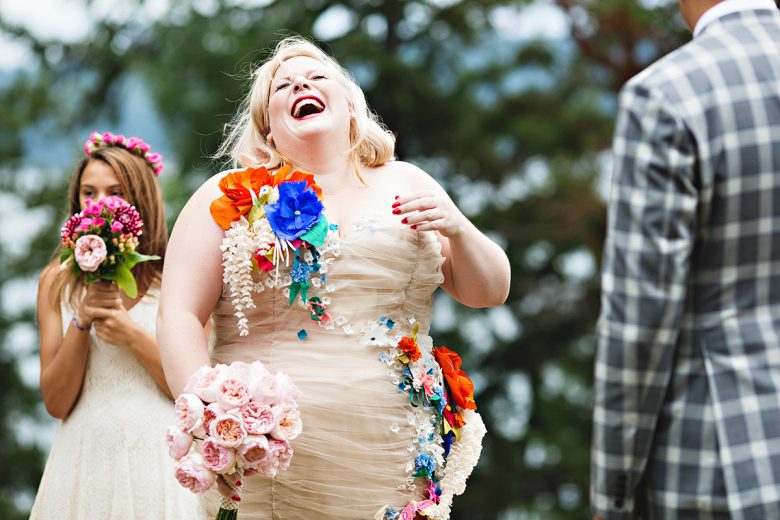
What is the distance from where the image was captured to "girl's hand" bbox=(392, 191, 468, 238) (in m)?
3.26

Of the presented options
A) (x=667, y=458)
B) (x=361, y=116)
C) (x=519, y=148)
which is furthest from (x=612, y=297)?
(x=519, y=148)

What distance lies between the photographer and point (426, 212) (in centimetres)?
326

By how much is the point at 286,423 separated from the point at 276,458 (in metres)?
0.10

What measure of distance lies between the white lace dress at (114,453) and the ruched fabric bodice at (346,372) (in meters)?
0.91

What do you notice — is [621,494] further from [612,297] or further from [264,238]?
[264,238]

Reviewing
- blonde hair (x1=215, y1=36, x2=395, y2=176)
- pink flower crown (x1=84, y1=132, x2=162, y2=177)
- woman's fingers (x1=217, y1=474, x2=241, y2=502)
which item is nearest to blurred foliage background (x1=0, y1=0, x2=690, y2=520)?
pink flower crown (x1=84, y1=132, x2=162, y2=177)

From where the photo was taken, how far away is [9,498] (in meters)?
11.9

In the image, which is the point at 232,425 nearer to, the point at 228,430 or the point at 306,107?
the point at 228,430

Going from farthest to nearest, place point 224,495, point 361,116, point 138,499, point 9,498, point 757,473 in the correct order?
1. point 9,498
2. point 138,499
3. point 361,116
4. point 224,495
5. point 757,473

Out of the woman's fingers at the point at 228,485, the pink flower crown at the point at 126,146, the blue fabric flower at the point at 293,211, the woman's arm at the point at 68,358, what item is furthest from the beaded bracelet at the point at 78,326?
the woman's fingers at the point at 228,485

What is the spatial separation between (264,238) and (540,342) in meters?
9.48

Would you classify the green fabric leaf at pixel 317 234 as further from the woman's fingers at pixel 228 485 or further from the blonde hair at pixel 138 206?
the blonde hair at pixel 138 206

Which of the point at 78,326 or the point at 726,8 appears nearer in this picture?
the point at 726,8

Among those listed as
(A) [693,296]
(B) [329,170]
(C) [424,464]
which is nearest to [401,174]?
(B) [329,170]
